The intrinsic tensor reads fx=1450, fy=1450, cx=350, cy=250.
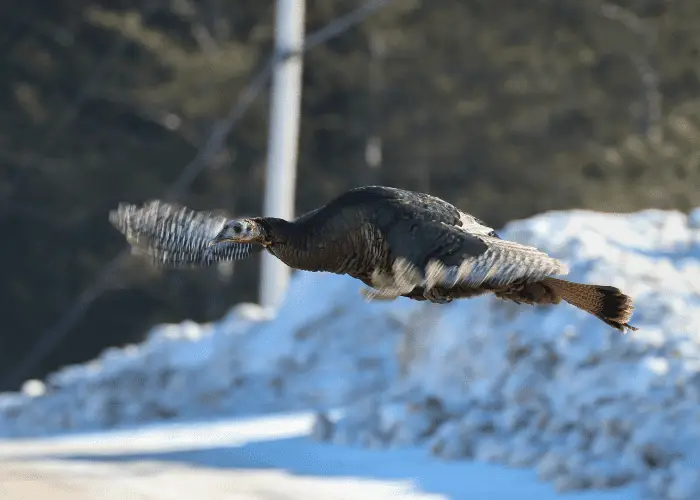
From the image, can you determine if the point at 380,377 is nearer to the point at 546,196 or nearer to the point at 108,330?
the point at 546,196

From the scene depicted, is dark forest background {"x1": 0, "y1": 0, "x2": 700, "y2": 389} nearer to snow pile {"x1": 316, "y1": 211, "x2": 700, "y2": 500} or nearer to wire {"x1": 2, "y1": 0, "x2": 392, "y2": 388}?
wire {"x1": 2, "y1": 0, "x2": 392, "y2": 388}

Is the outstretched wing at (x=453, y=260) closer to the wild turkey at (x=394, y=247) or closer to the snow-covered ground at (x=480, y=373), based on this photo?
the wild turkey at (x=394, y=247)

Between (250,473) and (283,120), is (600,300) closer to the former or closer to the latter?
(250,473)

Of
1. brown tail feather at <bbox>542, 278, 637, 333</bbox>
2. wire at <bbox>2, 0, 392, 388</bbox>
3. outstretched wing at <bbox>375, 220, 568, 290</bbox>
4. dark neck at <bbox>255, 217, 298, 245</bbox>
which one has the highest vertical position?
wire at <bbox>2, 0, 392, 388</bbox>

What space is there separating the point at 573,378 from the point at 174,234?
4372 mm

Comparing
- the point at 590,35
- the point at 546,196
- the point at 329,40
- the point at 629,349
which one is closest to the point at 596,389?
the point at 629,349

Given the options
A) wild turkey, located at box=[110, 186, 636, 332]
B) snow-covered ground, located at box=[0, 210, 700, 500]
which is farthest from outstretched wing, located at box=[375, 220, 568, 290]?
snow-covered ground, located at box=[0, 210, 700, 500]

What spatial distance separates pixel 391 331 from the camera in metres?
9.45

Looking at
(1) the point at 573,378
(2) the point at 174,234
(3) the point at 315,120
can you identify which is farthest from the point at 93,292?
(2) the point at 174,234

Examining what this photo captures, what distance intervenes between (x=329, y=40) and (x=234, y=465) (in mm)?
12822

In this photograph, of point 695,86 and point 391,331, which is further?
point 695,86

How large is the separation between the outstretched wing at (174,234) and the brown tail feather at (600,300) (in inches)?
25.8

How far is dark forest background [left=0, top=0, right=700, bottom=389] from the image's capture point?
688 inches

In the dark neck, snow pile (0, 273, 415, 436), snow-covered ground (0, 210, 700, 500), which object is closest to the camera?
the dark neck
